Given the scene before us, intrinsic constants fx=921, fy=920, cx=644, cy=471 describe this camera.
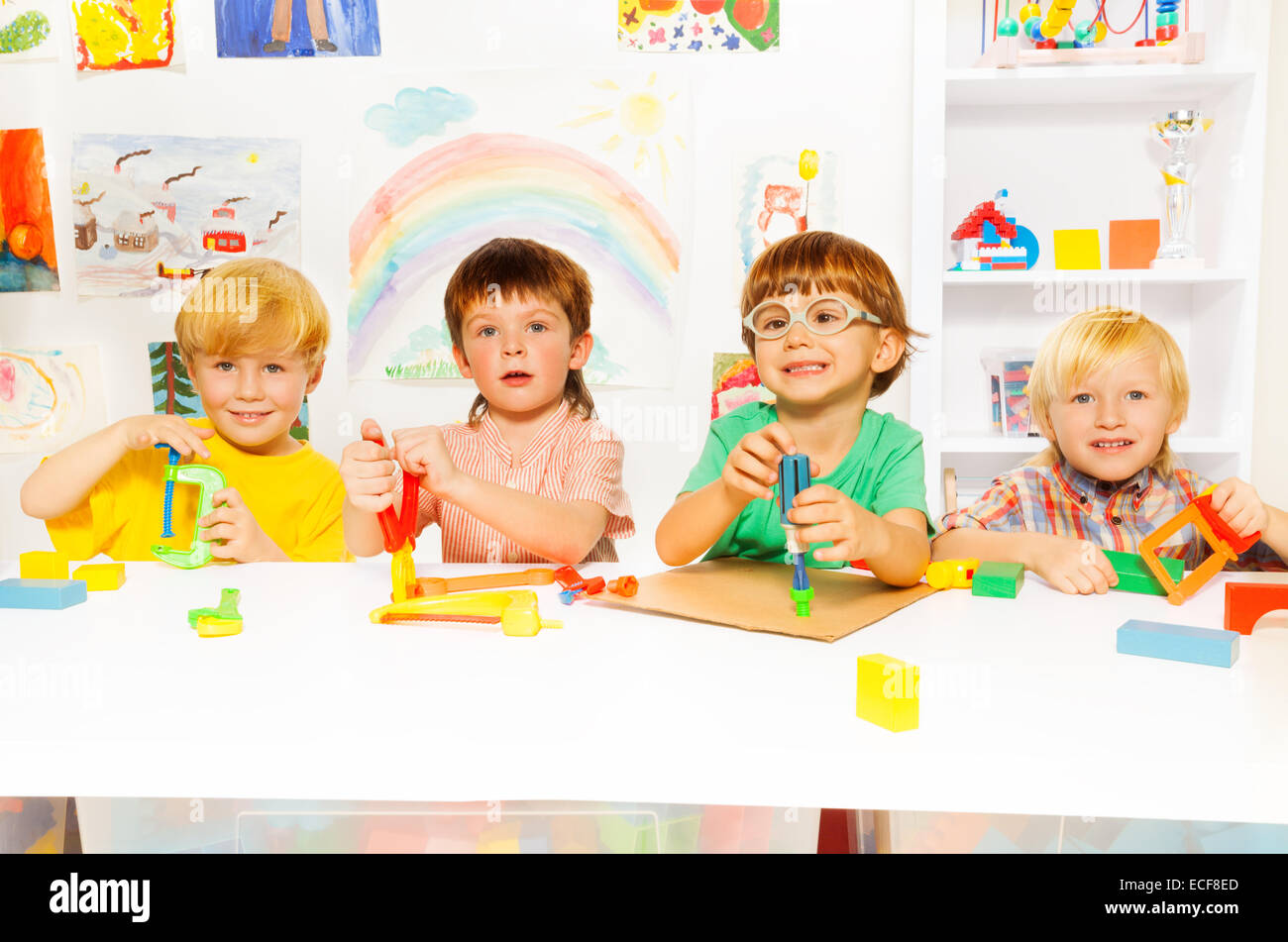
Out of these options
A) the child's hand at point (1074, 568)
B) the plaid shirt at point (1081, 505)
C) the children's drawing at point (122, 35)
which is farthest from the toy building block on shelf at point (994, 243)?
the children's drawing at point (122, 35)

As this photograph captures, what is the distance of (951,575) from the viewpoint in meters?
0.80

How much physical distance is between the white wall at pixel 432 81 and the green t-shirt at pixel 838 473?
31.4 inches

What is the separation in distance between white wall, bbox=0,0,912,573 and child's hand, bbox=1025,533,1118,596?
1.04 metres

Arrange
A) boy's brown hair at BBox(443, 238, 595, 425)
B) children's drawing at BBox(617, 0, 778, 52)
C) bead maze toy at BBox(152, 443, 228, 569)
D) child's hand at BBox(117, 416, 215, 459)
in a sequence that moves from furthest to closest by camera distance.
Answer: children's drawing at BBox(617, 0, 778, 52) → boy's brown hair at BBox(443, 238, 595, 425) → child's hand at BBox(117, 416, 215, 459) → bead maze toy at BBox(152, 443, 228, 569)

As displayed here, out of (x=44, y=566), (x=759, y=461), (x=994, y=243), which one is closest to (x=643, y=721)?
(x=759, y=461)

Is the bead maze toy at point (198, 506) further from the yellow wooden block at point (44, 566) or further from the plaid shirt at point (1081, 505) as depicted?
the plaid shirt at point (1081, 505)

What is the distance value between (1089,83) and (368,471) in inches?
64.2

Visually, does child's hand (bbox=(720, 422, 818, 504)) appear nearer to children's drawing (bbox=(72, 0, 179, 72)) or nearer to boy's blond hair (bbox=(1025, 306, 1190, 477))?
boy's blond hair (bbox=(1025, 306, 1190, 477))

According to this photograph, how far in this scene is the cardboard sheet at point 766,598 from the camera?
0.65m

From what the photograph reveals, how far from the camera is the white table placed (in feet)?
1.37

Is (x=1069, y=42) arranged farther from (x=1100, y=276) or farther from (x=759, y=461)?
(x=759, y=461)

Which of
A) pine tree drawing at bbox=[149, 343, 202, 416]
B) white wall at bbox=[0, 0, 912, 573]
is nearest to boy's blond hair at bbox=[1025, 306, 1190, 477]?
white wall at bbox=[0, 0, 912, 573]

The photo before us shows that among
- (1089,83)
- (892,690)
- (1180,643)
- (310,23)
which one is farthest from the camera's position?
(310,23)
